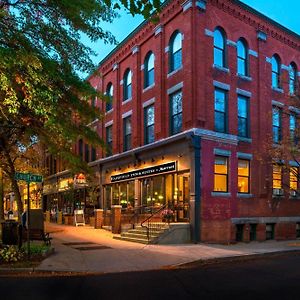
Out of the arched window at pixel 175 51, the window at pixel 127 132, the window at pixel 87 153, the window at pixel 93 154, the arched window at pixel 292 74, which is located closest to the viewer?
the arched window at pixel 175 51

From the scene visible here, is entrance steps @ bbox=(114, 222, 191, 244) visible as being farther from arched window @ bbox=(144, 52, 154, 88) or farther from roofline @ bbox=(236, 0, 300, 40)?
roofline @ bbox=(236, 0, 300, 40)

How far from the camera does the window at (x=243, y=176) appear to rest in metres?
24.7

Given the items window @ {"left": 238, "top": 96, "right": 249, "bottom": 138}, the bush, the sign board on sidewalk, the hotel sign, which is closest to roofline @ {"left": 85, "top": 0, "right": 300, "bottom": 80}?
window @ {"left": 238, "top": 96, "right": 249, "bottom": 138}

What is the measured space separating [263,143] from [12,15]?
15521 mm

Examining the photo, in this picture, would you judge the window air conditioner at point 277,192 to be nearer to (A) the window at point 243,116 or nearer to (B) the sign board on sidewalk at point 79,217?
(A) the window at point 243,116

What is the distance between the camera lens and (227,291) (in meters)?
10.2

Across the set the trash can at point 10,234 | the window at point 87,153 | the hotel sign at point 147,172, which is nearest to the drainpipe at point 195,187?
the hotel sign at point 147,172

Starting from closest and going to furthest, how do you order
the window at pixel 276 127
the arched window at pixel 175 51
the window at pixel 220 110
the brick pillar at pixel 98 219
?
the window at pixel 220 110
the arched window at pixel 175 51
the window at pixel 276 127
the brick pillar at pixel 98 219

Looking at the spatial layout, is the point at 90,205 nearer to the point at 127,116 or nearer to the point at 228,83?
the point at 127,116

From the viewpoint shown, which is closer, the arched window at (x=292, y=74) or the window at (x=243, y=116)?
the window at (x=243, y=116)

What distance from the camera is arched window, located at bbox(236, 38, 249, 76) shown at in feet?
83.5

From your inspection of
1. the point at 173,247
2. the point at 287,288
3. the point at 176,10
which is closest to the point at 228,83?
the point at 176,10

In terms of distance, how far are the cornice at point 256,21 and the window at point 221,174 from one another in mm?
7658

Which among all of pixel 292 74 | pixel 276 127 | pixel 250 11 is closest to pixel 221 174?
pixel 276 127
